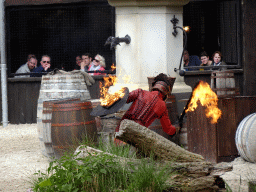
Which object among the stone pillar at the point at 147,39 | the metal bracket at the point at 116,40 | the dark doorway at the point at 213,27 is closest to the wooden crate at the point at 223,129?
the stone pillar at the point at 147,39

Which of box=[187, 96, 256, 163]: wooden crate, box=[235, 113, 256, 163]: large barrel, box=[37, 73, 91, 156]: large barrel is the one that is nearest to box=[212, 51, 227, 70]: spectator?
box=[187, 96, 256, 163]: wooden crate

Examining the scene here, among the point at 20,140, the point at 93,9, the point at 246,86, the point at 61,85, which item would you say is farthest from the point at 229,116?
the point at 93,9

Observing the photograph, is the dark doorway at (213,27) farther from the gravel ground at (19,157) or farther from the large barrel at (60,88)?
the large barrel at (60,88)

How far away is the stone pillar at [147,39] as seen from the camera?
7660 mm

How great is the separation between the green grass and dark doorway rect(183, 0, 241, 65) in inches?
295

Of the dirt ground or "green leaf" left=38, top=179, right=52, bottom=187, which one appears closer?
"green leaf" left=38, top=179, right=52, bottom=187

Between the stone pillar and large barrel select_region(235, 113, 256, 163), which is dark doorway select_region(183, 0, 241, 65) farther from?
large barrel select_region(235, 113, 256, 163)

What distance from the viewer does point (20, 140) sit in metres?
9.02

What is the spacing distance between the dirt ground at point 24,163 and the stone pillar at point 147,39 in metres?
1.96

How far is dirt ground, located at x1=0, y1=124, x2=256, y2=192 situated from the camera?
205 inches

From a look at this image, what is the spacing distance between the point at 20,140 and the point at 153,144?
521cm

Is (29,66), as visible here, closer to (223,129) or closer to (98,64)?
(98,64)

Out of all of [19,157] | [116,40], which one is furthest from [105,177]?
[116,40]

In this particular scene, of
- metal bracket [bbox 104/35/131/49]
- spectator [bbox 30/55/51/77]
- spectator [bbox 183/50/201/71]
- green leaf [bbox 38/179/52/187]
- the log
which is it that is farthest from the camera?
spectator [bbox 30/55/51/77]
